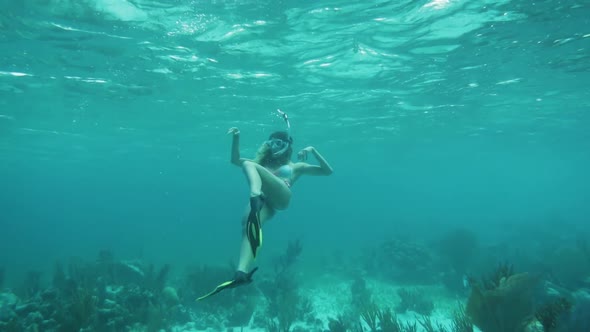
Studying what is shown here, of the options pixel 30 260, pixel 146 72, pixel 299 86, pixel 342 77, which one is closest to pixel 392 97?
pixel 342 77

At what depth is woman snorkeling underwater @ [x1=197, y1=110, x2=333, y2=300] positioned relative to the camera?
13.7 ft

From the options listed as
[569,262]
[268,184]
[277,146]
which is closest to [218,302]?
[277,146]

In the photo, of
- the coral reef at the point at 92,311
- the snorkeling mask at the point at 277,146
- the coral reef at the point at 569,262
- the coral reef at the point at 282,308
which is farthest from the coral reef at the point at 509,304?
the coral reef at the point at 569,262

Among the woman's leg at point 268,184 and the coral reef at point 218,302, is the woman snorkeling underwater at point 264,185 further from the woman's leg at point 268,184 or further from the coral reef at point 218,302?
the coral reef at point 218,302

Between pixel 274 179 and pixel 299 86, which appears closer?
pixel 274 179

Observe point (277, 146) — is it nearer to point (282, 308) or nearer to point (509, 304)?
point (509, 304)

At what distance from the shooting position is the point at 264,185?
510 cm

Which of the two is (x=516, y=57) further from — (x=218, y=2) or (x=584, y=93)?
(x=218, y=2)

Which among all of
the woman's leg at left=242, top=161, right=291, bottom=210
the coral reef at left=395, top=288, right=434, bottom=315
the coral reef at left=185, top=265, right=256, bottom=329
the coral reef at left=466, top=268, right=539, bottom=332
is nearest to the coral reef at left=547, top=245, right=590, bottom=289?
the coral reef at left=395, top=288, right=434, bottom=315

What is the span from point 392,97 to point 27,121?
28.4 metres

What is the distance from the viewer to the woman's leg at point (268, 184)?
4.52 metres

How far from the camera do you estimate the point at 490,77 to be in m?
17.4

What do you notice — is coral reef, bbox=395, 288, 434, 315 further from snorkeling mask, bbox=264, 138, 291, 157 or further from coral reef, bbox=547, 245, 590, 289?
snorkeling mask, bbox=264, 138, 291, 157

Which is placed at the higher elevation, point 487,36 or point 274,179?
point 487,36
